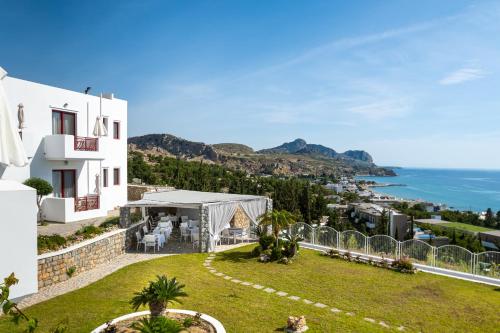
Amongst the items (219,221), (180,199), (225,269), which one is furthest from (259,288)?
(180,199)

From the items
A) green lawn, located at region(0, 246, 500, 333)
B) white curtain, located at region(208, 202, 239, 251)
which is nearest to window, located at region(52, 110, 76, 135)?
white curtain, located at region(208, 202, 239, 251)

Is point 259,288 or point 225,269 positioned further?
point 225,269

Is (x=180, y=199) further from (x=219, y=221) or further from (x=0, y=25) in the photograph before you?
(x=0, y=25)

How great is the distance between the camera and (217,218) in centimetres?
1761

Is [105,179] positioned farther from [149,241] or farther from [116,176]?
[149,241]

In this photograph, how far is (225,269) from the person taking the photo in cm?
1399

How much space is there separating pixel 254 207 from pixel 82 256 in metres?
9.63

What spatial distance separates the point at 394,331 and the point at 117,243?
38.6ft

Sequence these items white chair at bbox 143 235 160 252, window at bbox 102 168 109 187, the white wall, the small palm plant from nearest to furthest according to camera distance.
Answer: the white wall
the small palm plant
white chair at bbox 143 235 160 252
window at bbox 102 168 109 187

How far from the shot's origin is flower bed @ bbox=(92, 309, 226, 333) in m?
7.51

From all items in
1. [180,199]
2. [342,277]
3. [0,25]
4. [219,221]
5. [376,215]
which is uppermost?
[0,25]

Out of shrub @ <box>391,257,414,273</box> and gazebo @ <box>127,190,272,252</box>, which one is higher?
gazebo @ <box>127,190,272,252</box>

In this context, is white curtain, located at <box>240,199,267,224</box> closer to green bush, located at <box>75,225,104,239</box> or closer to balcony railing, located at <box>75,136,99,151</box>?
green bush, located at <box>75,225,104,239</box>

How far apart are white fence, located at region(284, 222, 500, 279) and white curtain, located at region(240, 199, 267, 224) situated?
204 centimetres
